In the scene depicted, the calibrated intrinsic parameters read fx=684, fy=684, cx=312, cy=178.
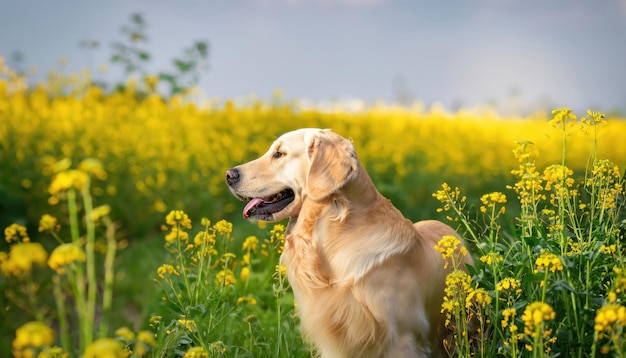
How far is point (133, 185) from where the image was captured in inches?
251

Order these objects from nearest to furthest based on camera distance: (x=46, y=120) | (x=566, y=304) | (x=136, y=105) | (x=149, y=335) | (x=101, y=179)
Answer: (x=149, y=335) → (x=566, y=304) → (x=101, y=179) → (x=46, y=120) → (x=136, y=105)

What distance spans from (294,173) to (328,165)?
0.22 metres

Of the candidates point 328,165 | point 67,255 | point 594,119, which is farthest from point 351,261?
point 67,255

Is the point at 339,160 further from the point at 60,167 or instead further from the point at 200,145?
the point at 200,145

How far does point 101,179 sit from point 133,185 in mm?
310

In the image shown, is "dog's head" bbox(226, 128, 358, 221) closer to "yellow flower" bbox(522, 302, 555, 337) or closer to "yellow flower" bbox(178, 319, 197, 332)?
"yellow flower" bbox(178, 319, 197, 332)

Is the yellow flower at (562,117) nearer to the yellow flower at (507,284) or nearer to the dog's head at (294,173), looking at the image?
the yellow flower at (507,284)

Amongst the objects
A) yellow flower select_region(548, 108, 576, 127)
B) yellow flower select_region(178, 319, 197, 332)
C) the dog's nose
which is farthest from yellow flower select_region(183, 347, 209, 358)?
yellow flower select_region(548, 108, 576, 127)

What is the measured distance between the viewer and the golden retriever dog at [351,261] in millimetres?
2578

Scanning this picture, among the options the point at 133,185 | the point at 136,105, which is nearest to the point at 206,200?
the point at 133,185

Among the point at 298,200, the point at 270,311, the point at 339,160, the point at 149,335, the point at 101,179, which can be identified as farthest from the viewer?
the point at 101,179

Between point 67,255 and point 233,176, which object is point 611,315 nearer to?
point 67,255

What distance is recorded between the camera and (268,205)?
2.95m

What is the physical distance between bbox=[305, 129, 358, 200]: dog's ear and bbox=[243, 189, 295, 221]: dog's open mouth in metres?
0.22
